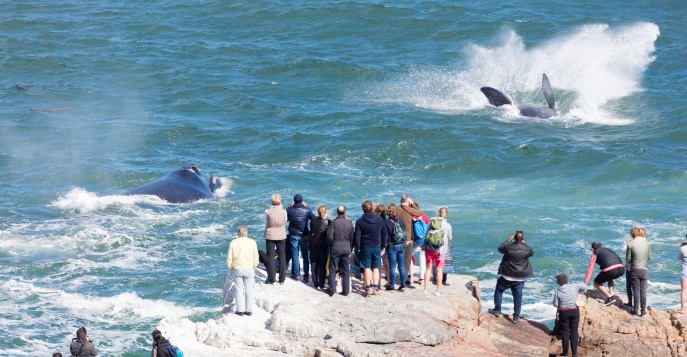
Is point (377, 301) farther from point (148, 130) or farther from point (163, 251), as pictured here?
point (148, 130)

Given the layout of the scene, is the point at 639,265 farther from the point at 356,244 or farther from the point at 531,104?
the point at 531,104

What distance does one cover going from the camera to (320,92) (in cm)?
4953

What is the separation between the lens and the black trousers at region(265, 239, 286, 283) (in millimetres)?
18969

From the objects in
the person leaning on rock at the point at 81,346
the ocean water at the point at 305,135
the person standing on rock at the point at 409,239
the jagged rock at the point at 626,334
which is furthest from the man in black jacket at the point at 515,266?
the person leaning on rock at the point at 81,346

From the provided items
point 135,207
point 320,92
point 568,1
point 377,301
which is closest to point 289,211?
point 377,301

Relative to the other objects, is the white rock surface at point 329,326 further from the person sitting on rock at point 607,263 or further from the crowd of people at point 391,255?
the person sitting on rock at point 607,263

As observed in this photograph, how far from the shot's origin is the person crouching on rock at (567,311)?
17.9 meters

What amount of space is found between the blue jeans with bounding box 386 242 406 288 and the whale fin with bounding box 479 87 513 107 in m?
27.5

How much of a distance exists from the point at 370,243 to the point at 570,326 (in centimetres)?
390

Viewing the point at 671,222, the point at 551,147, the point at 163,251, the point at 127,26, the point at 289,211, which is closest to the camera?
the point at 289,211

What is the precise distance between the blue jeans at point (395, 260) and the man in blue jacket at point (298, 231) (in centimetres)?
161

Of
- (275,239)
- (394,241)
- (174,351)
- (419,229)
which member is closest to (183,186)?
(275,239)

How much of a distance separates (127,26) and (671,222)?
41480mm

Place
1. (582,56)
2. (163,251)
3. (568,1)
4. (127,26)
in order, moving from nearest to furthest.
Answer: (163,251) < (582,56) < (127,26) < (568,1)
